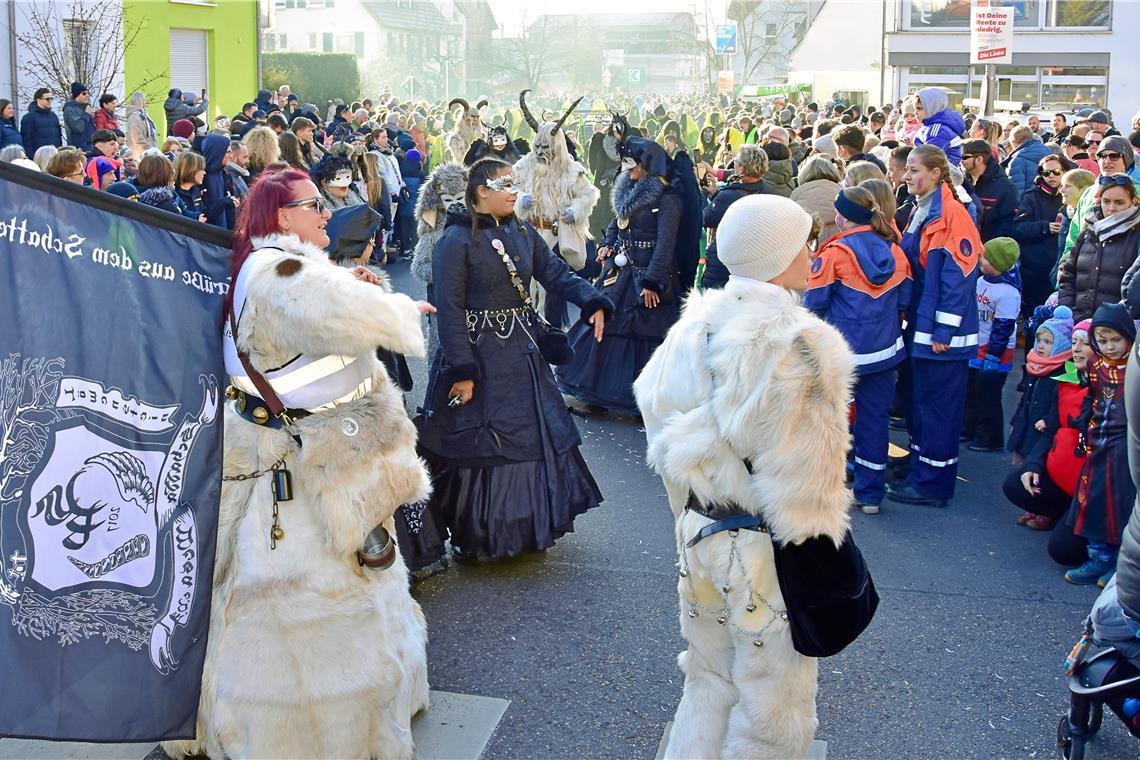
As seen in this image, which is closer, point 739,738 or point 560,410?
point 739,738

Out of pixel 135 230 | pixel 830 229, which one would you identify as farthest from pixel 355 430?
pixel 830 229

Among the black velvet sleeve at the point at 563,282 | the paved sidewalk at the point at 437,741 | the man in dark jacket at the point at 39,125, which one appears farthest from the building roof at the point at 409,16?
the paved sidewalk at the point at 437,741

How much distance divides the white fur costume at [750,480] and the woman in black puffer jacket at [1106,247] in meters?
4.94

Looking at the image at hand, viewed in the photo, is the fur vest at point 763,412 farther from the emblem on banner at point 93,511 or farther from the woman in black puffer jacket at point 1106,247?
the woman in black puffer jacket at point 1106,247

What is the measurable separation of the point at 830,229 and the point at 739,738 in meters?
5.52

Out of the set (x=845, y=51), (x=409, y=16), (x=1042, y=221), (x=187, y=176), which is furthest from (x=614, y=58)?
(x=187, y=176)

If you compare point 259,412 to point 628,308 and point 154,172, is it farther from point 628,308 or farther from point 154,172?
point 154,172

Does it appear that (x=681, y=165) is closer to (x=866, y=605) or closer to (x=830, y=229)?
(x=830, y=229)

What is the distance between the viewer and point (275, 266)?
11.6ft

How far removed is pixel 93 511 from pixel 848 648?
3210 mm

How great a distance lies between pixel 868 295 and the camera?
6773 mm

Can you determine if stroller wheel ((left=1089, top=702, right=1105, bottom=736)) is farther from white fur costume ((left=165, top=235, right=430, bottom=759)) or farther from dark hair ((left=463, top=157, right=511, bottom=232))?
dark hair ((left=463, top=157, right=511, bottom=232))

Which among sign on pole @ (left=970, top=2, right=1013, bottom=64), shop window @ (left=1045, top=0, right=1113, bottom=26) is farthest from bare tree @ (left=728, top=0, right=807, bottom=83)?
sign on pole @ (left=970, top=2, right=1013, bottom=64)

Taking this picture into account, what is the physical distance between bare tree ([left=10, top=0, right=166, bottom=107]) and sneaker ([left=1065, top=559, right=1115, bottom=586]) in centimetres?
2046
